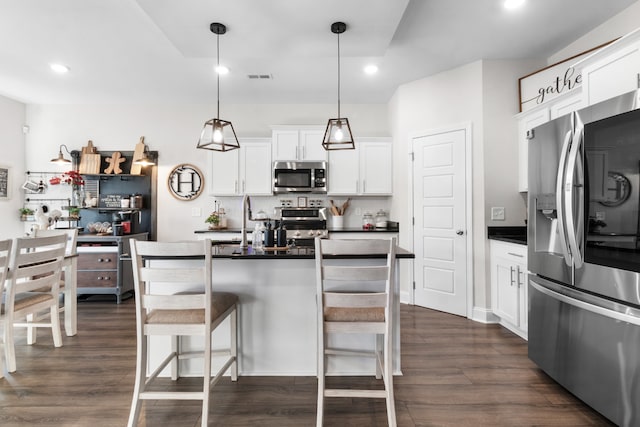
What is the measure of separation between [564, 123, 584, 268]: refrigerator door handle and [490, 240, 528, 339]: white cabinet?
1.01 metres

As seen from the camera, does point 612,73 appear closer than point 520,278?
Yes

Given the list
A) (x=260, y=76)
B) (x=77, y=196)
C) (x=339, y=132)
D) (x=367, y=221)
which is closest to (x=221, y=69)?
(x=260, y=76)

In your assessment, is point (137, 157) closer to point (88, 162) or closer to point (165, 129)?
point (165, 129)

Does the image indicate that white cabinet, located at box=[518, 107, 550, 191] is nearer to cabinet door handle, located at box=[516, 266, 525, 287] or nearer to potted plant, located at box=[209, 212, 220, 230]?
cabinet door handle, located at box=[516, 266, 525, 287]

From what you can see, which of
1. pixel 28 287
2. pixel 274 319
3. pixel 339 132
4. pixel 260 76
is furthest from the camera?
pixel 260 76

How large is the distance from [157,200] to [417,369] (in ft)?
14.2

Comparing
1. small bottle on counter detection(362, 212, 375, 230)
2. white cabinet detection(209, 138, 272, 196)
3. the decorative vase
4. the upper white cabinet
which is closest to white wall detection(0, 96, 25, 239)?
the decorative vase

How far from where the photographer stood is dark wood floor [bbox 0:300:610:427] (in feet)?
5.90

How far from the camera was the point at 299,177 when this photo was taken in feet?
14.9

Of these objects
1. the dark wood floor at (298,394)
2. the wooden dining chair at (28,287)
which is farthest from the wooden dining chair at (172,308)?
the wooden dining chair at (28,287)

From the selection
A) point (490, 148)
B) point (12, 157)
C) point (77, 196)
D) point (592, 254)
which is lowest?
point (592, 254)

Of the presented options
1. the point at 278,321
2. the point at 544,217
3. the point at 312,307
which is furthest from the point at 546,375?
the point at 278,321

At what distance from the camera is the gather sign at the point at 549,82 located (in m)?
2.88

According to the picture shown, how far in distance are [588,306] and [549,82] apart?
2.39 m
